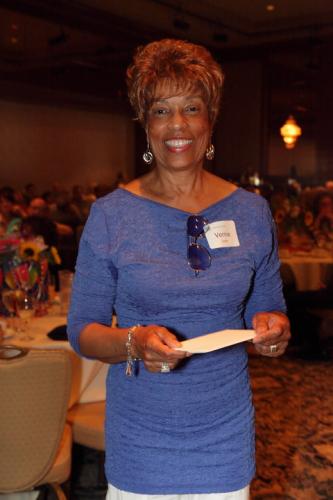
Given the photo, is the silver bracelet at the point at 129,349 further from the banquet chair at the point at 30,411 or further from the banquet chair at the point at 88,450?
the banquet chair at the point at 88,450

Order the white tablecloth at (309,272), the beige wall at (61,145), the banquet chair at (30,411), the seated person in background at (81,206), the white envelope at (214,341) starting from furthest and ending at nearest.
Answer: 1. the beige wall at (61,145)
2. the seated person in background at (81,206)
3. the white tablecloth at (309,272)
4. the banquet chair at (30,411)
5. the white envelope at (214,341)

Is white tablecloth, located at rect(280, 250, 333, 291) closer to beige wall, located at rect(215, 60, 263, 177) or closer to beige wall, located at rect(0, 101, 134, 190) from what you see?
beige wall, located at rect(215, 60, 263, 177)

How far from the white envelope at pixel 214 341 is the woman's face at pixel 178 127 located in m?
0.42

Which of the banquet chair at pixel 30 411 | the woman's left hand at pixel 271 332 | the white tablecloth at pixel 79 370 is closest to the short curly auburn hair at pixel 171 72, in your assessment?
the woman's left hand at pixel 271 332

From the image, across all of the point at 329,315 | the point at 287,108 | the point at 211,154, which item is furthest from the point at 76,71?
the point at 211,154

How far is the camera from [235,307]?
145 centimetres

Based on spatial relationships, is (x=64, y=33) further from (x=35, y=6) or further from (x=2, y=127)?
(x=2, y=127)

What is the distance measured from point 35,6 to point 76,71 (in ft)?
17.3

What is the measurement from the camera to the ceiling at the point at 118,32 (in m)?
10.2

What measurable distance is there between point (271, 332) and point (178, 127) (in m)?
0.49

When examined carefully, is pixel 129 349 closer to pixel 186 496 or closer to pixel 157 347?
pixel 157 347

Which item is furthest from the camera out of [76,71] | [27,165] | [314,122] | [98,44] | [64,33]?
[27,165]

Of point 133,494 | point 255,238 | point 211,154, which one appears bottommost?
point 133,494

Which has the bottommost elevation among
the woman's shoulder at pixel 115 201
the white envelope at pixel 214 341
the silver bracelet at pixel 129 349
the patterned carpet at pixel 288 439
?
the patterned carpet at pixel 288 439
